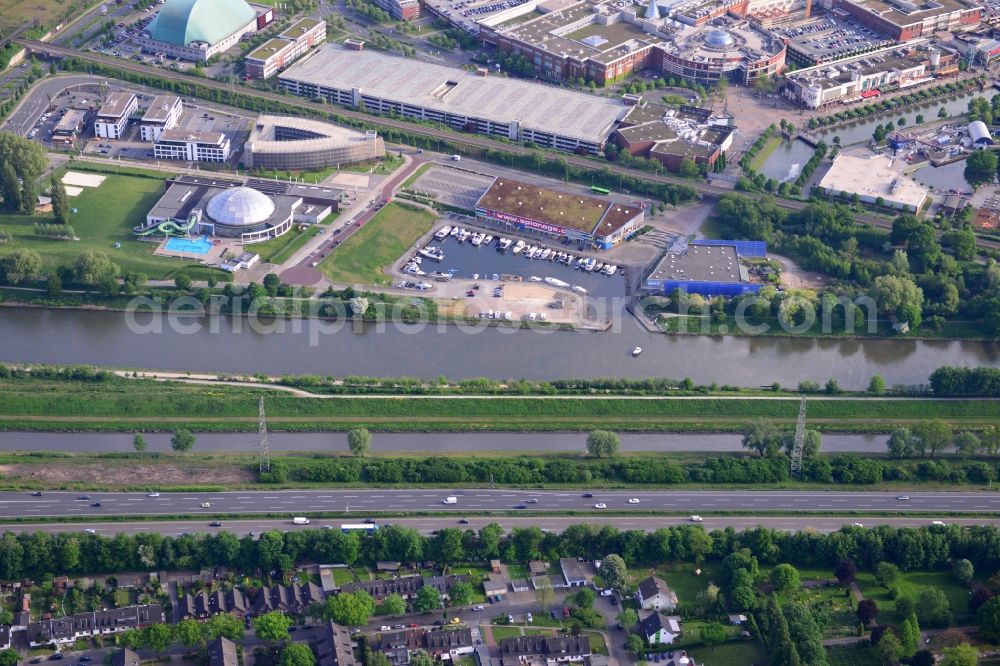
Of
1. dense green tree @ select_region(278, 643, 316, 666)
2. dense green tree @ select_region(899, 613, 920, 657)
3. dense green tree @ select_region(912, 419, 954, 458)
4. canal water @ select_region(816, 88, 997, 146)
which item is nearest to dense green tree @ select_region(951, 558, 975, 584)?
dense green tree @ select_region(899, 613, 920, 657)

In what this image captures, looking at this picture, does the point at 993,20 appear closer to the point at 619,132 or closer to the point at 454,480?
the point at 619,132

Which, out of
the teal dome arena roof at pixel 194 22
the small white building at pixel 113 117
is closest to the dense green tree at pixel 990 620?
the small white building at pixel 113 117

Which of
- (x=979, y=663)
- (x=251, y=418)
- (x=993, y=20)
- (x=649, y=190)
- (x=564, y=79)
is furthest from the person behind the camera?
(x=993, y=20)

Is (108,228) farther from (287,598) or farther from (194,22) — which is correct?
(287,598)

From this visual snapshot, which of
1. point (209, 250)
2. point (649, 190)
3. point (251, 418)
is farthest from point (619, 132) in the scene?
point (251, 418)

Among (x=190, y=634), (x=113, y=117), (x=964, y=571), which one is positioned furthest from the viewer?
(x=113, y=117)

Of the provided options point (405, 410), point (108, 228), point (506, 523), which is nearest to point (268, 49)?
point (108, 228)
